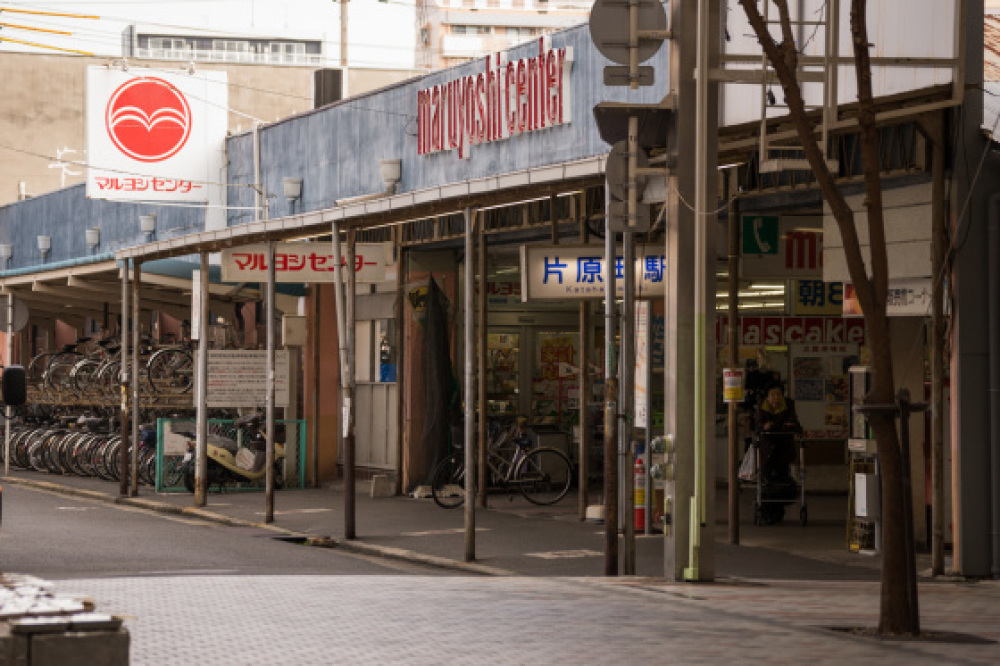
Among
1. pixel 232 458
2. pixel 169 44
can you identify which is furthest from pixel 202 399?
pixel 169 44

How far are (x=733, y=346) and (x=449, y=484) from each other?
619 cm

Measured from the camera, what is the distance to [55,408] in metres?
33.3

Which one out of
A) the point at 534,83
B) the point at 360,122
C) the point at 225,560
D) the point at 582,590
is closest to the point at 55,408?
the point at 360,122

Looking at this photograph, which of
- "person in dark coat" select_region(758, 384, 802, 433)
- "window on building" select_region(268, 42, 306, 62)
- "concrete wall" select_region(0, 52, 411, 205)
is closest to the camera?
"person in dark coat" select_region(758, 384, 802, 433)

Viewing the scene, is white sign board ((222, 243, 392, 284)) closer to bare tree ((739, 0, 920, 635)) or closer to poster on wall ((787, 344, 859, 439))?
poster on wall ((787, 344, 859, 439))

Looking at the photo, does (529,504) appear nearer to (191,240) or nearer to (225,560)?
(191,240)

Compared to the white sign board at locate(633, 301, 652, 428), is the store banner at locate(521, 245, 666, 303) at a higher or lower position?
higher

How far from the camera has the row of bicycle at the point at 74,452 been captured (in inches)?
1008

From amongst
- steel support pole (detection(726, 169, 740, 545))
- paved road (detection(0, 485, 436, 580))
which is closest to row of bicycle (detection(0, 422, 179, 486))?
paved road (detection(0, 485, 436, 580))

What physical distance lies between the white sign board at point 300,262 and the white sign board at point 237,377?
2028 mm

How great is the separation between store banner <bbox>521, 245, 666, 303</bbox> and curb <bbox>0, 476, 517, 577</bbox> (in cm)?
270

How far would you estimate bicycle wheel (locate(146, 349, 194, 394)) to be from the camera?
26.0 metres

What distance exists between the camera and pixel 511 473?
72.7 ft

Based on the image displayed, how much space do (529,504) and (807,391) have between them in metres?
4.62
